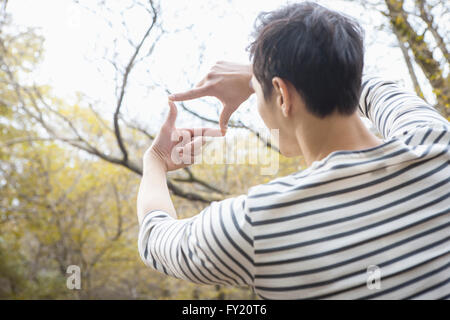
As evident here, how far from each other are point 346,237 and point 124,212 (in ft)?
14.8

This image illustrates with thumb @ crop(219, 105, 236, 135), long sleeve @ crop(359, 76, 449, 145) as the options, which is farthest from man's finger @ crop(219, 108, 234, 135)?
long sleeve @ crop(359, 76, 449, 145)

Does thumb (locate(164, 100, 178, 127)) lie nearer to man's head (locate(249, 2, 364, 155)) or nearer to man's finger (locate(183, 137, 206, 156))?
man's finger (locate(183, 137, 206, 156))

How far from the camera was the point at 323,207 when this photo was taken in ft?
1.40

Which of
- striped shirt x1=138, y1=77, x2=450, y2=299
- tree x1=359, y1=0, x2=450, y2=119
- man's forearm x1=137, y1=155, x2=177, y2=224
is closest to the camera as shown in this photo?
striped shirt x1=138, y1=77, x2=450, y2=299

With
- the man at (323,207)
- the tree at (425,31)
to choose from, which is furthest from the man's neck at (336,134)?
the tree at (425,31)

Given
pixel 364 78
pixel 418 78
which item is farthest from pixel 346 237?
pixel 418 78

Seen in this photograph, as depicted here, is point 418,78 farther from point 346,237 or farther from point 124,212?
point 124,212

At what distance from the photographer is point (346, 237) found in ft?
1.38

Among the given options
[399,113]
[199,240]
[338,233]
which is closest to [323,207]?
[338,233]

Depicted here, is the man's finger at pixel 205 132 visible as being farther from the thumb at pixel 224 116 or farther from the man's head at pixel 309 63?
the man's head at pixel 309 63

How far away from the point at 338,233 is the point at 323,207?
0.03 m

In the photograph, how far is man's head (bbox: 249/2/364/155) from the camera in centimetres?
48

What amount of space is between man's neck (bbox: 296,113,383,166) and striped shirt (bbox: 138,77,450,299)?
0.19 feet

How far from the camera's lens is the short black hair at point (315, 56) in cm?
48
